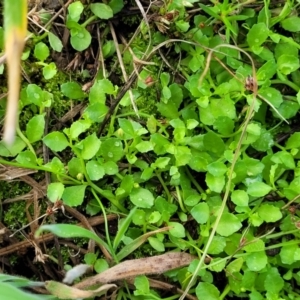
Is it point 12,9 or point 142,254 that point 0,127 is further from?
point 12,9

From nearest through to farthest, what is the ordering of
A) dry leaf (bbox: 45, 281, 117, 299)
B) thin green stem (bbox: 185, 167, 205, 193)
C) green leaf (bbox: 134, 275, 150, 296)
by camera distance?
dry leaf (bbox: 45, 281, 117, 299) < green leaf (bbox: 134, 275, 150, 296) < thin green stem (bbox: 185, 167, 205, 193)

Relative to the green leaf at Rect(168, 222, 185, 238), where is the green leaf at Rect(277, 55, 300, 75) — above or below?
above

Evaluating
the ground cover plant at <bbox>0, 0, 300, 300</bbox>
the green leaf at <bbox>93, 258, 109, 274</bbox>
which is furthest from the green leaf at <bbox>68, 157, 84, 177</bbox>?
the green leaf at <bbox>93, 258, 109, 274</bbox>

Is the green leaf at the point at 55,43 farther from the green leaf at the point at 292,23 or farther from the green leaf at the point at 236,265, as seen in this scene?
the green leaf at the point at 236,265

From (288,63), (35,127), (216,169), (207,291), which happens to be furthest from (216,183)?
(35,127)

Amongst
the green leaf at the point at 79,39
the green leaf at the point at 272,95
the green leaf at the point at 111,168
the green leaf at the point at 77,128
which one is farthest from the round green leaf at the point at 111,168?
the green leaf at the point at 272,95

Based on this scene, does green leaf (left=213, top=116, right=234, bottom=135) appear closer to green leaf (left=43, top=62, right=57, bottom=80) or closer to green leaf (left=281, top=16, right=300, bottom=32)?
green leaf (left=281, top=16, right=300, bottom=32)
